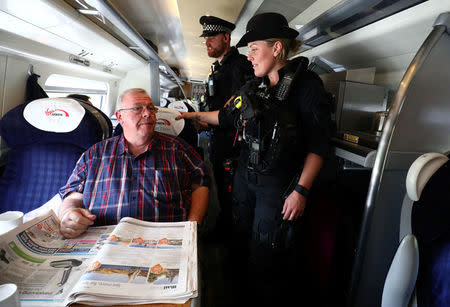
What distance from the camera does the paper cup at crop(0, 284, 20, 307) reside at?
1.90ft

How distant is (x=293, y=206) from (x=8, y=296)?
1395 mm

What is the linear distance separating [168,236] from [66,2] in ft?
6.17

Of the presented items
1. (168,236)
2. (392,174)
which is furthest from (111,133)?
(392,174)

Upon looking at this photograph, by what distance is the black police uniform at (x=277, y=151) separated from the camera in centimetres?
159

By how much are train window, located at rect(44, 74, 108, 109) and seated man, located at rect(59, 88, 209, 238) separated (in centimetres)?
165

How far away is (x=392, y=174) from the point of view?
4.58 feet

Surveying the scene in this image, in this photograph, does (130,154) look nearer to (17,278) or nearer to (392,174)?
(17,278)

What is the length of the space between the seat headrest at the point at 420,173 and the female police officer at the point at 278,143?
0.53 meters

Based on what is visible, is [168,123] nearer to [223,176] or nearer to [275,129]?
[223,176]

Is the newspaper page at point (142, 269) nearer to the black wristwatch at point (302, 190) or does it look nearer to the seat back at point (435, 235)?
the black wristwatch at point (302, 190)

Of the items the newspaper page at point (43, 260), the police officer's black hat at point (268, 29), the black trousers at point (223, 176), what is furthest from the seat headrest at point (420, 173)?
the black trousers at point (223, 176)

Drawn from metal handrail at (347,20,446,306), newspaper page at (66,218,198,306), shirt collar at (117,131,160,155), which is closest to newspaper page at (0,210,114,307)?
newspaper page at (66,218,198,306)

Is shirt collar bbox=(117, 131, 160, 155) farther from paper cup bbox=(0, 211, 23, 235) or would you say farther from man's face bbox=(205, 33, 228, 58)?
man's face bbox=(205, 33, 228, 58)

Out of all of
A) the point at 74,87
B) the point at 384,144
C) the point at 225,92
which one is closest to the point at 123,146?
the point at 225,92
